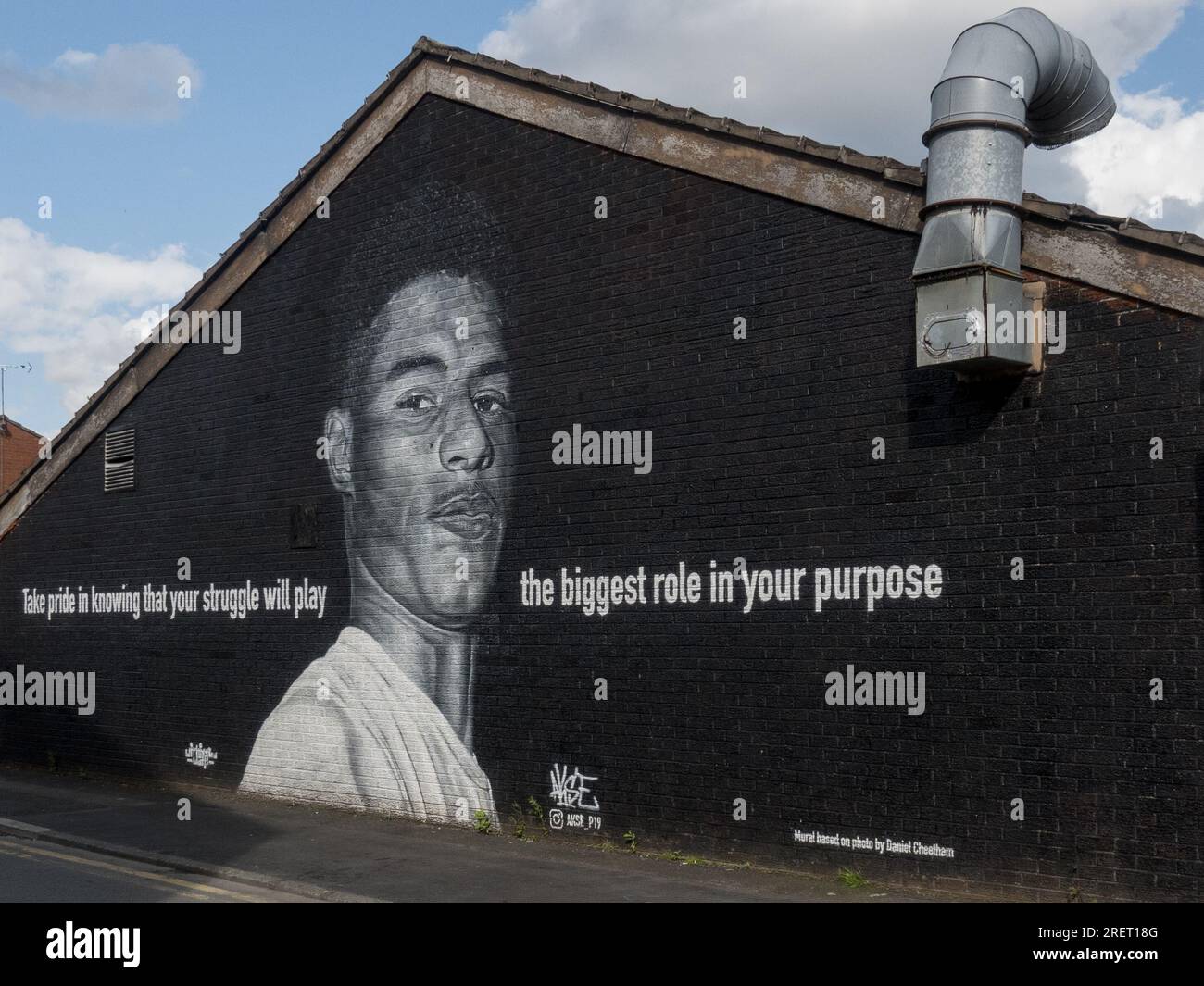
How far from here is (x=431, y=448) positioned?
13.5m

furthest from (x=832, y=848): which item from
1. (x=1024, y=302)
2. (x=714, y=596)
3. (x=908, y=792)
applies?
(x=1024, y=302)

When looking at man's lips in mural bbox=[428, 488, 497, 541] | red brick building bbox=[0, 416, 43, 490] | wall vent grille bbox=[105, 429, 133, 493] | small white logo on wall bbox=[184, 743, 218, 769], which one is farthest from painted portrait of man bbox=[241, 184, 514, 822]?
red brick building bbox=[0, 416, 43, 490]

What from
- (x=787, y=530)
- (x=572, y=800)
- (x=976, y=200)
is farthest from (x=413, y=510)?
(x=976, y=200)

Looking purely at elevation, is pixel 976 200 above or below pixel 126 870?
above

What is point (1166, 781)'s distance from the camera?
8594 mm

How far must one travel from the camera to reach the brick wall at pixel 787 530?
888cm

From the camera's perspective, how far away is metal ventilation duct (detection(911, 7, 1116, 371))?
9125 millimetres

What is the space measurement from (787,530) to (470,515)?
370 cm

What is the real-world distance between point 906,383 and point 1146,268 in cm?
187

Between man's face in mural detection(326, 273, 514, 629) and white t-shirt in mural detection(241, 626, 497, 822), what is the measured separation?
37.1 inches

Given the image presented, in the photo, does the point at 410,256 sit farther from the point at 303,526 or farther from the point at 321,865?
the point at 321,865

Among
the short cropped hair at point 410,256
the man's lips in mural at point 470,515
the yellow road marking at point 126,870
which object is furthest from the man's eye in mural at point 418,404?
the yellow road marking at point 126,870

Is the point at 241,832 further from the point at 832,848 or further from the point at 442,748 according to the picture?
the point at 832,848

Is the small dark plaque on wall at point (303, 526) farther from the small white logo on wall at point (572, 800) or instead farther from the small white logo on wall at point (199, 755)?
the small white logo on wall at point (572, 800)
